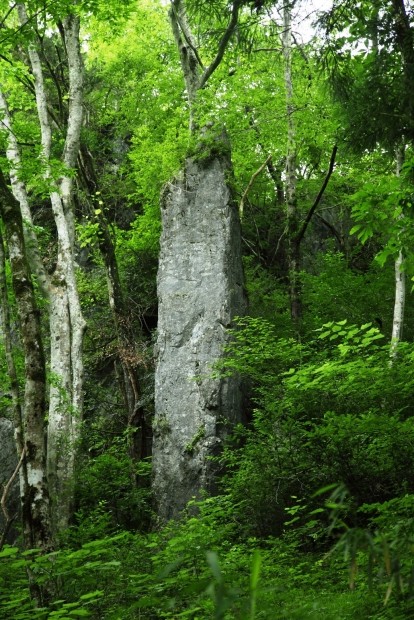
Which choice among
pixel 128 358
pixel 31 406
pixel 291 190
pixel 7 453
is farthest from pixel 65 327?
pixel 291 190

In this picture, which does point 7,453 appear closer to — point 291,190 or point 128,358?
point 128,358

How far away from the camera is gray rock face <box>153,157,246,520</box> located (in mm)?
11141

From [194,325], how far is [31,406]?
5895mm

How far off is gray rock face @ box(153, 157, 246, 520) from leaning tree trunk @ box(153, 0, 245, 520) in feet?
0.06

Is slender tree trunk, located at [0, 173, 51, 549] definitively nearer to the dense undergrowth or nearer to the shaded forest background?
the shaded forest background

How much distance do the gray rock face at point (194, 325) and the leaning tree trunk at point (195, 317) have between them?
A: 0.06ft

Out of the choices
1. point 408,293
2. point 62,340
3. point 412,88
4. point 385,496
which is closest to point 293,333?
point 408,293

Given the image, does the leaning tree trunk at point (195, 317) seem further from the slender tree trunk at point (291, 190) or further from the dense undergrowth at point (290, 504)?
the dense undergrowth at point (290, 504)

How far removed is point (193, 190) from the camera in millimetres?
12977

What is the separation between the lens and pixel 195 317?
1205 cm

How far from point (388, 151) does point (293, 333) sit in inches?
222

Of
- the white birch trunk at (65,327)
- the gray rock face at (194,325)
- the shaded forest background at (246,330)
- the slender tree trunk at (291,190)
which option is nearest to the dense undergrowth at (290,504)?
the shaded forest background at (246,330)

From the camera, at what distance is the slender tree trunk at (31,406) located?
612 centimetres

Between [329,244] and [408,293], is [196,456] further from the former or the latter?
[329,244]
